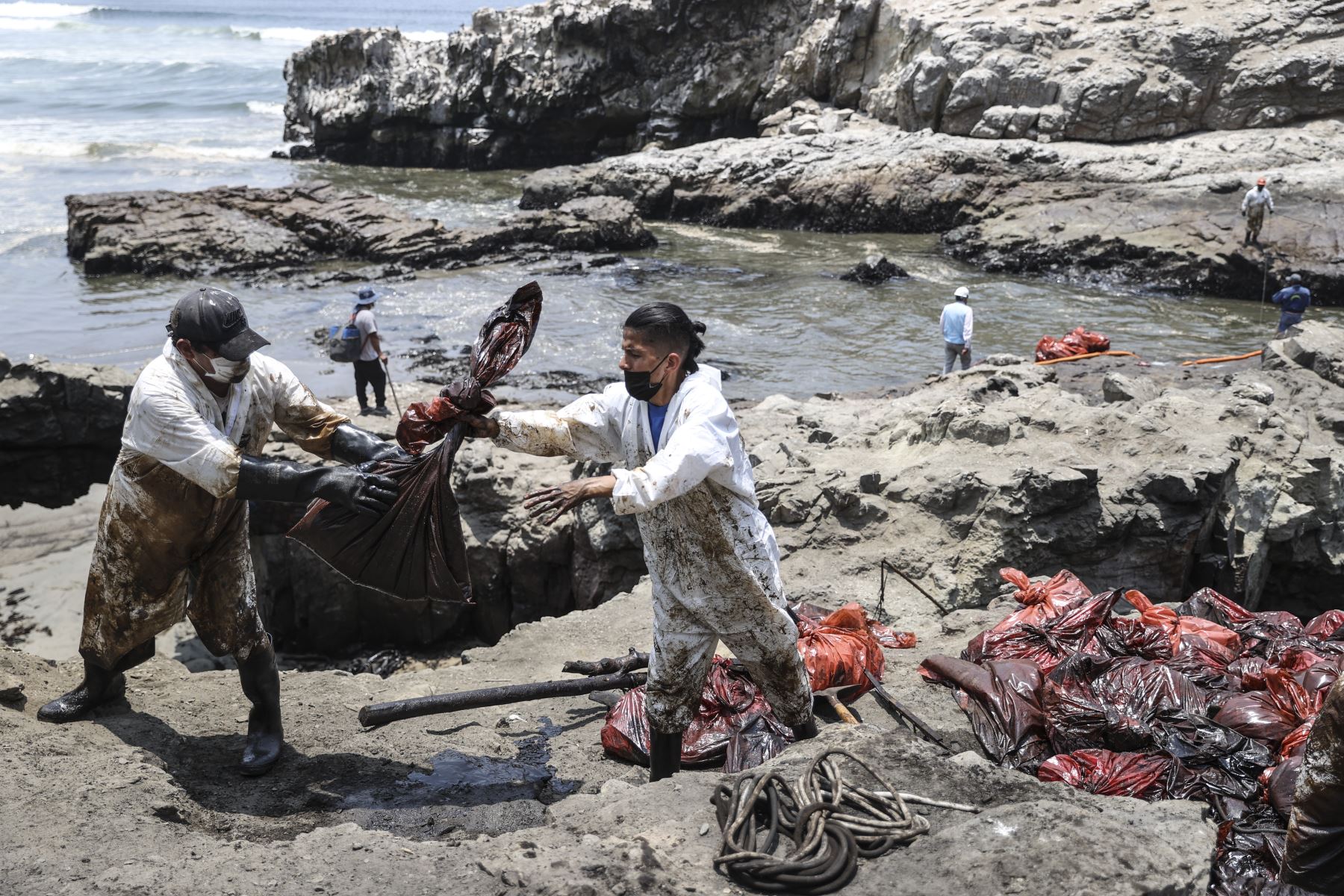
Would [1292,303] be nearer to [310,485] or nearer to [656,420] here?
[656,420]

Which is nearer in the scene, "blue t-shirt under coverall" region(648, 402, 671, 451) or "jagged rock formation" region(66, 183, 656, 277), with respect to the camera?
"blue t-shirt under coverall" region(648, 402, 671, 451)

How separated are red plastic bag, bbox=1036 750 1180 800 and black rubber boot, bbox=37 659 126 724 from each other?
3602 mm

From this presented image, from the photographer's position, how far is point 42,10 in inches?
3263

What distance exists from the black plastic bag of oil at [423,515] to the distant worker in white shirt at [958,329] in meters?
8.80

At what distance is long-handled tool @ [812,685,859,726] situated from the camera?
4126mm

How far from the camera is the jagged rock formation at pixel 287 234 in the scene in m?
19.5

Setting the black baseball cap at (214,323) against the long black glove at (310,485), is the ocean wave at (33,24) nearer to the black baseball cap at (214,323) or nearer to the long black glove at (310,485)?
the black baseball cap at (214,323)

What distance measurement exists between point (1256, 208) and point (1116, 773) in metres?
16.2

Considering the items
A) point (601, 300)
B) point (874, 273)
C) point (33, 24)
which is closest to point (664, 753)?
point (601, 300)

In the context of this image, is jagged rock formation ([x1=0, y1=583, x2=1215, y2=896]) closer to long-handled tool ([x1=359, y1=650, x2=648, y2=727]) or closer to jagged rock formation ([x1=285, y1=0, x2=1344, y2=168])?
long-handled tool ([x1=359, y1=650, x2=648, y2=727])

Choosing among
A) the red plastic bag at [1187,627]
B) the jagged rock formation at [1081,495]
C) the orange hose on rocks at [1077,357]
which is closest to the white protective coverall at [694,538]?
the red plastic bag at [1187,627]

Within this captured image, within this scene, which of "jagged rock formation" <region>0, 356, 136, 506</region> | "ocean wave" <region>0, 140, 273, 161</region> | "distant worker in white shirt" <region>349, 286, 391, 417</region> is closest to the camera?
"jagged rock formation" <region>0, 356, 136, 506</region>

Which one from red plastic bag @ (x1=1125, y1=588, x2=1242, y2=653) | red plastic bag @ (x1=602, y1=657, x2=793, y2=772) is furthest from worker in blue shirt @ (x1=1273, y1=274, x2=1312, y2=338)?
red plastic bag @ (x1=602, y1=657, x2=793, y2=772)

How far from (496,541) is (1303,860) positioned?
5.26 metres
